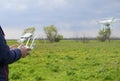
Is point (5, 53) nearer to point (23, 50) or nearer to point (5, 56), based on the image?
point (5, 56)

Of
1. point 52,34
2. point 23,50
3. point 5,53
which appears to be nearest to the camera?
point 5,53

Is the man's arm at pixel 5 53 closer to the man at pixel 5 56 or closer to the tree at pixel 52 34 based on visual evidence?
the man at pixel 5 56

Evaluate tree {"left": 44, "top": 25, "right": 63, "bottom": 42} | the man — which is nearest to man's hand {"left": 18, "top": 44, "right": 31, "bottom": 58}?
the man

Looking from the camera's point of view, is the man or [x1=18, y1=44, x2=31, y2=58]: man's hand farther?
[x1=18, y1=44, x2=31, y2=58]: man's hand

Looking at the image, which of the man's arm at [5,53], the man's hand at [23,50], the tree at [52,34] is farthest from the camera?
the tree at [52,34]

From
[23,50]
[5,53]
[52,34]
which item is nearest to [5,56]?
[5,53]

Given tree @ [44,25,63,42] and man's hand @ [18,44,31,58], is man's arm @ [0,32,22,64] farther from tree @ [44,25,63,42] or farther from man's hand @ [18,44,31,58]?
tree @ [44,25,63,42]

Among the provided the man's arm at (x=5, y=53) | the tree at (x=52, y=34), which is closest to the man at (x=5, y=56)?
the man's arm at (x=5, y=53)

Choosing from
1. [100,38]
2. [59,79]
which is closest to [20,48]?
[59,79]

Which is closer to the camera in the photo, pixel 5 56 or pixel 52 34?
pixel 5 56

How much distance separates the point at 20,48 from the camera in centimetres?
343

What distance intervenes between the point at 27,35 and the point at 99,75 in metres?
10.5

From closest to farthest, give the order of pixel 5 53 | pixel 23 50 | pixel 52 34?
pixel 5 53, pixel 23 50, pixel 52 34

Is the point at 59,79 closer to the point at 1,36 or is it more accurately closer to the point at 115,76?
the point at 115,76
